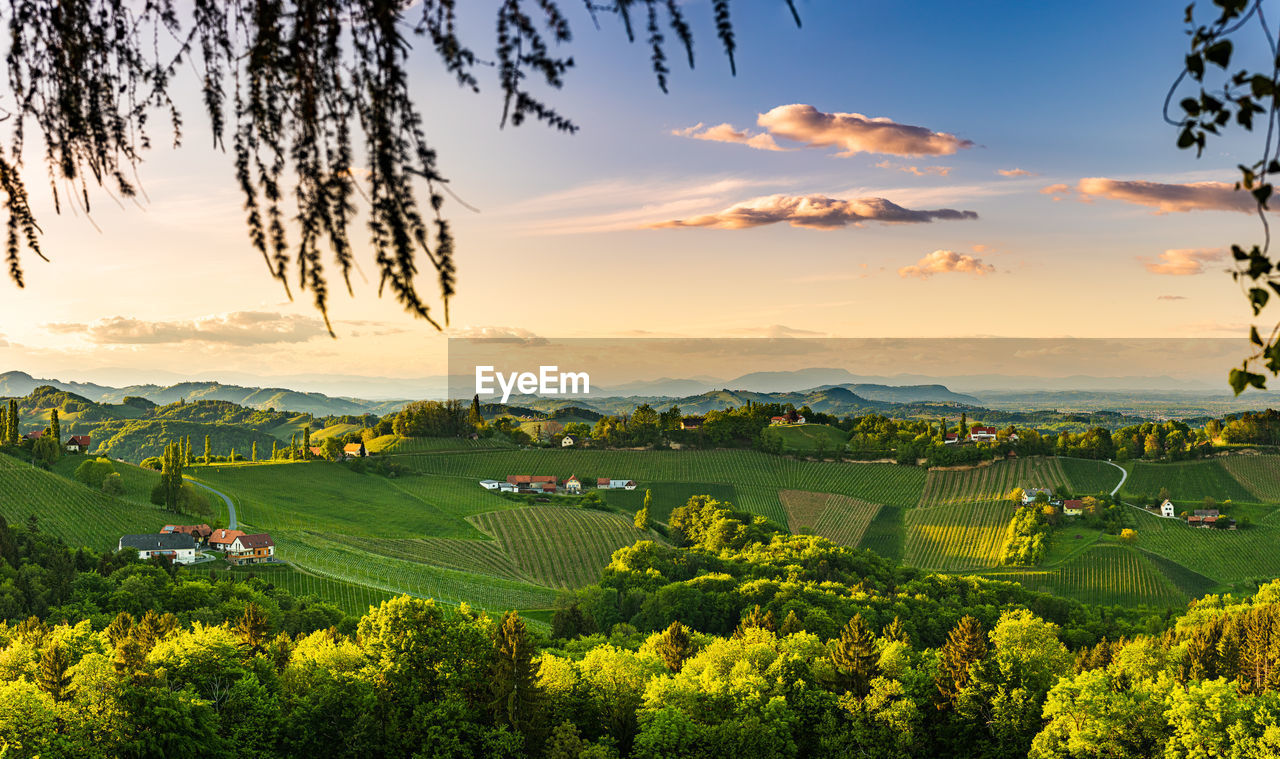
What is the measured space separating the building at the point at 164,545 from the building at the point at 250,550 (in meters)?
3.00

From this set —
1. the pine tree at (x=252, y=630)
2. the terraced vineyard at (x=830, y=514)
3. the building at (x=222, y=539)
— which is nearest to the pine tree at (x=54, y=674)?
the pine tree at (x=252, y=630)

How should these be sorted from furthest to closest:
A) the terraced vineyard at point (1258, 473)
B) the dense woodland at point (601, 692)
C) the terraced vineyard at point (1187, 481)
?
the terraced vineyard at point (1187, 481) < the terraced vineyard at point (1258, 473) < the dense woodland at point (601, 692)

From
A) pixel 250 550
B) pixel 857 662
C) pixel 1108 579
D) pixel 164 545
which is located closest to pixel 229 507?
pixel 164 545

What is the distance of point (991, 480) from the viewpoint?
120062mm

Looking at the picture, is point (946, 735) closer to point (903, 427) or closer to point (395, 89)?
point (395, 89)

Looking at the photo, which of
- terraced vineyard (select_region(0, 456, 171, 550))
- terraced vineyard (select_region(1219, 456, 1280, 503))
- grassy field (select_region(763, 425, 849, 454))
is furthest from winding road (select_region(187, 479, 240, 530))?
terraced vineyard (select_region(1219, 456, 1280, 503))

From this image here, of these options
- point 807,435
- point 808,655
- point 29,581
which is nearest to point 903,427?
point 807,435

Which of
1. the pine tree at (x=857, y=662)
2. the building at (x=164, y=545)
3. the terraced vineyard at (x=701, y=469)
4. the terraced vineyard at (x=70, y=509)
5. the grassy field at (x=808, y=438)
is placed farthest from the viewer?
the grassy field at (x=808, y=438)

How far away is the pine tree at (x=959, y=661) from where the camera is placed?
38.7 m

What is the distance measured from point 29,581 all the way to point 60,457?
160 feet

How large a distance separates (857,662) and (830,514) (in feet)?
245

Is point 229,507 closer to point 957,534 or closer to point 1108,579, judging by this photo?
point 957,534

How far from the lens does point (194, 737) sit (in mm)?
30812

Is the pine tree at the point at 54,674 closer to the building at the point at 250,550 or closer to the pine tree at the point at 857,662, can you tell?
the pine tree at the point at 857,662
